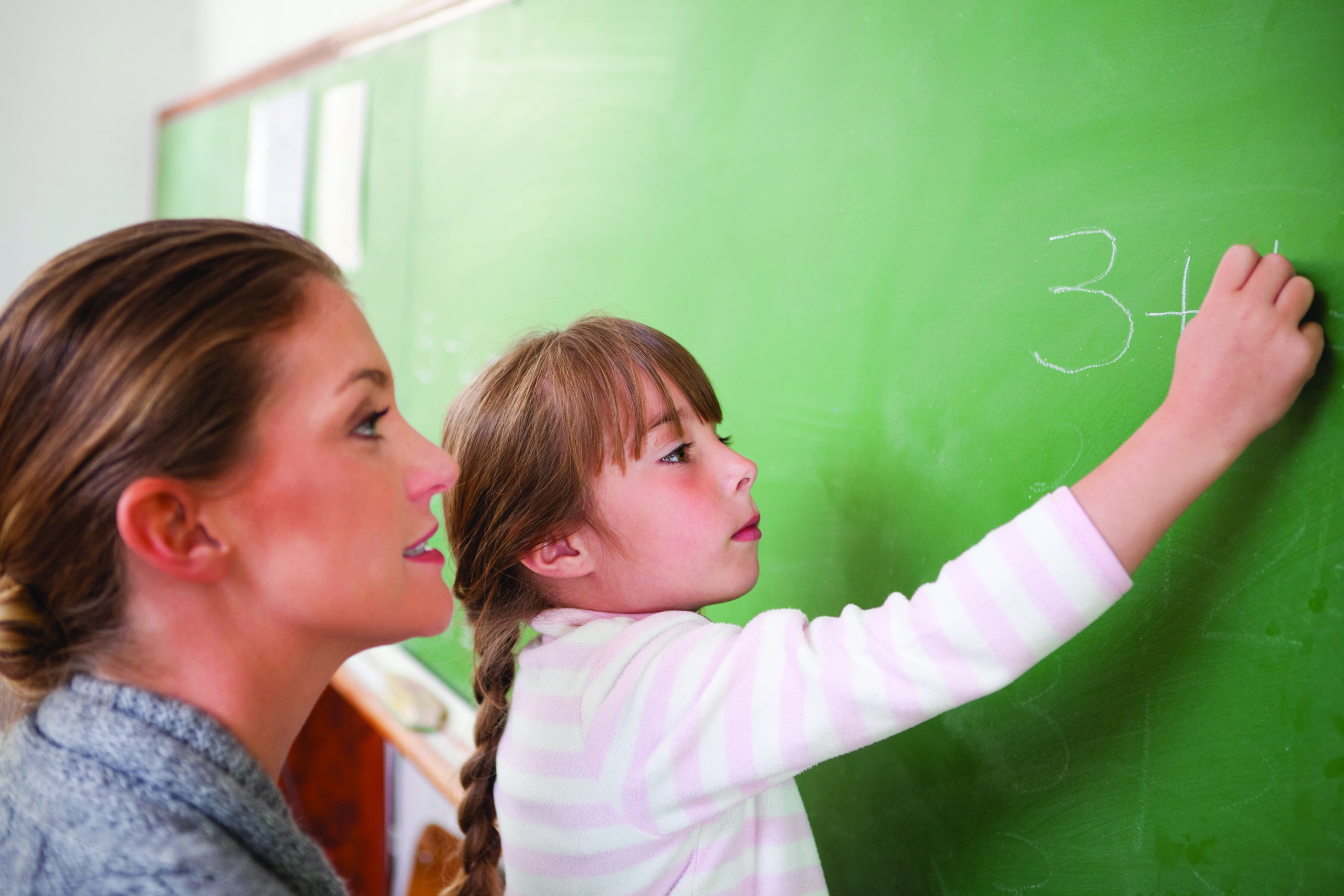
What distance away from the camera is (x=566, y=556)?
0.86m

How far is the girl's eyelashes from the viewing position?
689 mm

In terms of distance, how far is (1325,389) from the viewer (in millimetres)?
635

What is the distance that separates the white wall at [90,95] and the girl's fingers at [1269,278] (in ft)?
8.18

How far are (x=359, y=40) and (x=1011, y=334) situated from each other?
153 cm

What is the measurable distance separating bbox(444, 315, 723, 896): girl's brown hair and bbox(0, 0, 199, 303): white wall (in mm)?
2383

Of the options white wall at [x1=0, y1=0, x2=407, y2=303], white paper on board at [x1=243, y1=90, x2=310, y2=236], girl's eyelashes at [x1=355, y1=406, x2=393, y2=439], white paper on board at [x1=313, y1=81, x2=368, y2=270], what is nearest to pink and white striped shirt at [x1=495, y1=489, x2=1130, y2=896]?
girl's eyelashes at [x1=355, y1=406, x2=393, y2=439]

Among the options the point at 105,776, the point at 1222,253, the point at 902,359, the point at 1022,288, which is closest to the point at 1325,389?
the point at 1222,253

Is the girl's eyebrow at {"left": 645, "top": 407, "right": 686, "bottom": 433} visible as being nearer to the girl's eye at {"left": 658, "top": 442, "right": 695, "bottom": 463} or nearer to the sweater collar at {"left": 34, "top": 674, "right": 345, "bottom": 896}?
the girl's eye at {"left": 658, "top": 442, "right": 695, "bottom": 463}

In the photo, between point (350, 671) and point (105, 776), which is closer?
point (105, 776)

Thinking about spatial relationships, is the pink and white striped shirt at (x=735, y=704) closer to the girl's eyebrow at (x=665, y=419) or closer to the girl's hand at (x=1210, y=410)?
the girl's hand at (x=1210, y=410)

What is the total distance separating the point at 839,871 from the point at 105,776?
70 cm

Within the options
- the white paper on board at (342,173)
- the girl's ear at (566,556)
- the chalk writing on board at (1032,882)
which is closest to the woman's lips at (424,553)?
the girl's ear at (566,556)

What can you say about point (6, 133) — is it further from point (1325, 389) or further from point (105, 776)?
point (1325, 389)

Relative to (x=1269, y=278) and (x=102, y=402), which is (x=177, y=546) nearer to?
(x=102, y=402)
